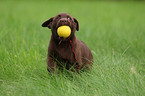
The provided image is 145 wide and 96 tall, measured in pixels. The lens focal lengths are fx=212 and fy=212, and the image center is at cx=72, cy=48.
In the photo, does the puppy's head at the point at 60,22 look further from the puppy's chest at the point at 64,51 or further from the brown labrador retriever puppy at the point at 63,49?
the puppy's chest at the point at 64,51

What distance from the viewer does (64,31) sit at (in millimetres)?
2719

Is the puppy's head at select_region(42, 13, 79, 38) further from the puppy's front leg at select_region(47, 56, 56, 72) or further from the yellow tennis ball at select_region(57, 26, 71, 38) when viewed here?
the puppy's front leg at select_region(47, 56, 56, 72)

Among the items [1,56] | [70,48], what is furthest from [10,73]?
[70,48]

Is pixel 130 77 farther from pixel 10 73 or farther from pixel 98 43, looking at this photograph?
pixel 98 43

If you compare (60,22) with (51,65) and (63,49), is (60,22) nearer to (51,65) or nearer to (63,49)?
(63,49)

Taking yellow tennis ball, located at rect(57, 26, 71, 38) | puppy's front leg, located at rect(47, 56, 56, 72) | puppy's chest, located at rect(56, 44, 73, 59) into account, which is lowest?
puppy's front leg, located at rect(47, 56, 56, 72)

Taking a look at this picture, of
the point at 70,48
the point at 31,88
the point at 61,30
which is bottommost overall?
the point at 31,88

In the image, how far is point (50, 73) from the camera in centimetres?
303

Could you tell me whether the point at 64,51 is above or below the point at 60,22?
below

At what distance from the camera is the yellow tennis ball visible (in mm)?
2723

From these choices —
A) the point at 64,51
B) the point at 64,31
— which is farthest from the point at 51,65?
the point at 64,31

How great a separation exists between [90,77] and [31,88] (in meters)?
0.85

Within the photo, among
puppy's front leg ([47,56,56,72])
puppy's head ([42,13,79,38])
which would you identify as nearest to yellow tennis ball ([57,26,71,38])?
puppy's head ([42,13,79,38])

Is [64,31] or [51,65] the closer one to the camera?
[64,31]
